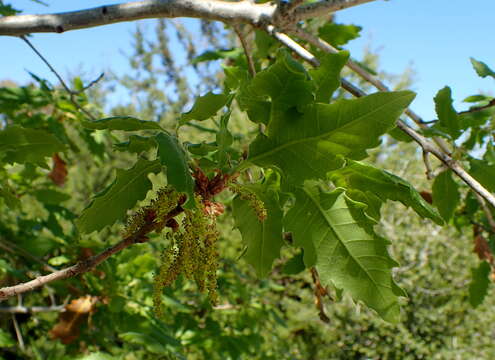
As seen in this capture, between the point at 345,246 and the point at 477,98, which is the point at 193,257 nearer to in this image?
the point at 345,246

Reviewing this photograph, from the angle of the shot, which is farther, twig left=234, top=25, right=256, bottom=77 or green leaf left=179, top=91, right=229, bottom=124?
twig left=234, top=25, right=256, bottom=77

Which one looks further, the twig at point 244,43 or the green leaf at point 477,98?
the green leaf at point 477,98

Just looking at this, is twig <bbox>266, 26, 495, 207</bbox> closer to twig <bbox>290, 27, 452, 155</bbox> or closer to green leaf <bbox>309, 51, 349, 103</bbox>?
twig <bbox>290, 27, 452, 155</bbox>

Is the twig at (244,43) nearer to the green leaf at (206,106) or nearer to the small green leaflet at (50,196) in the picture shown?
the green leaf at (206,106)

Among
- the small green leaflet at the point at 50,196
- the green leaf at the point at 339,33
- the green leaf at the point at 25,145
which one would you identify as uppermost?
the green leaf at the point at 339,33

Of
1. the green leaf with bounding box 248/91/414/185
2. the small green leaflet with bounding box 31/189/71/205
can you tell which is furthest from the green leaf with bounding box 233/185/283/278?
the small green leaflet with bounding box 31/189/71/205

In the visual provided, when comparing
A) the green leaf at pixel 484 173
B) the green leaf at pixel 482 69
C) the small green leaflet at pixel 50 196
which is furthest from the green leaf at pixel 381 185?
the small green leaflet at pixel 50 196

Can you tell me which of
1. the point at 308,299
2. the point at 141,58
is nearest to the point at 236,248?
the point at 308,299
